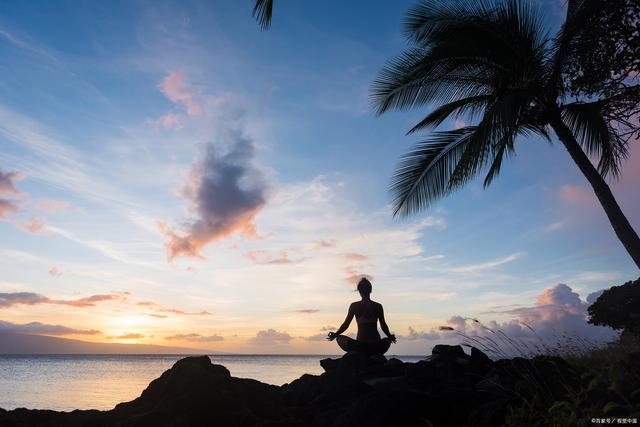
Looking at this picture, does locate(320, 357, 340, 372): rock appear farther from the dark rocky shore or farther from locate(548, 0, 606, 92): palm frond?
locate(548, 0, 606, 92): palm frond

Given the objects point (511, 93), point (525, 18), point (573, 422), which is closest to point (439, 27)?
point (525, 18)

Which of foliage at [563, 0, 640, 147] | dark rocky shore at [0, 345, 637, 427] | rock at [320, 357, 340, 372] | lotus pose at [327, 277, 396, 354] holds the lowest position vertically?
dark rocky shore at [0, 345, 637, 427]

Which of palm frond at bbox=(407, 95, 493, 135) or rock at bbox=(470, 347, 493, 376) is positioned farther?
palm frond at bbox=(407, 95, 493, 135)

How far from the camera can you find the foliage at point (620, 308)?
81.7 ft

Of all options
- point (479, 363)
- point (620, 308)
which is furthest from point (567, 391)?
point (620, 308)

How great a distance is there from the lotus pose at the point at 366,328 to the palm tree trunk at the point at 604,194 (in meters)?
5.37

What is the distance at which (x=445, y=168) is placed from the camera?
40.1 feet

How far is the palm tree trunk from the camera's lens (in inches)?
392

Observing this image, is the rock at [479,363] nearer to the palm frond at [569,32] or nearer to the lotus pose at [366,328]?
the lotus pose at [366,328]

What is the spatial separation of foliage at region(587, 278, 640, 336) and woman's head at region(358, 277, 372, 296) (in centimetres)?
2107

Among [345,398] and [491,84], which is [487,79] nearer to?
[491,84]

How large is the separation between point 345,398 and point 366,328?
236 centimetres

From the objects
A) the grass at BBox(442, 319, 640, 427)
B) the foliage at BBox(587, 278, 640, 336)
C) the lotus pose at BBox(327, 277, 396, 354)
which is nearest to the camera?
the grass at BBox(442, 319, 640, 427)

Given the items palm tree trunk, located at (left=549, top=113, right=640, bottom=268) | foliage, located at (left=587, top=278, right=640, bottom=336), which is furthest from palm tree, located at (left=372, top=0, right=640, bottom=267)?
foliage, located at (left=587, top=278, right=640, bottom=336)
